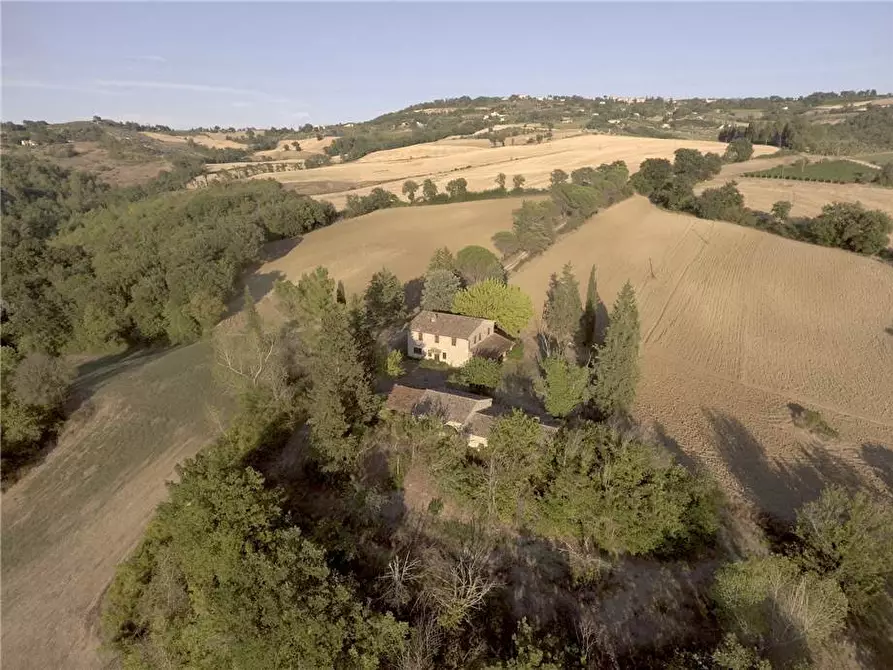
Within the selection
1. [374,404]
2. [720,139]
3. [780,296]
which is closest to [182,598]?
[374,404]

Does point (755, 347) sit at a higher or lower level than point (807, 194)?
lower

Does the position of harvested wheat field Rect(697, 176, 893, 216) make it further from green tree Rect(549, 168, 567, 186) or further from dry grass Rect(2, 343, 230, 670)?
dry grass Rect(2, 343, 230, 670)

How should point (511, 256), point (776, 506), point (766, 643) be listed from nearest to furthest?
point (766, 643)
point (776, 506)
point (511, 256)

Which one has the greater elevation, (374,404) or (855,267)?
(374,404)

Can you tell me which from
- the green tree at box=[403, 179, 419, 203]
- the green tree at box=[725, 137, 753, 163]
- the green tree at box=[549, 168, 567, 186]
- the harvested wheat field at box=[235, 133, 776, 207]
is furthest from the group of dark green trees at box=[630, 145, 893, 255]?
the green tree at box=[403, 179, 419, 203]

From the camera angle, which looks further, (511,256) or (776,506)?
(511,256)

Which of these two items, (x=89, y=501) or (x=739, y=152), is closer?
(x=89, y=501)

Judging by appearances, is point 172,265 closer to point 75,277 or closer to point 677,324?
point 75,277

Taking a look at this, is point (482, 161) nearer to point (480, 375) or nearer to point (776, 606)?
point (480, 375)

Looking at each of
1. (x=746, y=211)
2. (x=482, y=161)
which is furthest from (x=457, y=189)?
(x=746, y=211)
